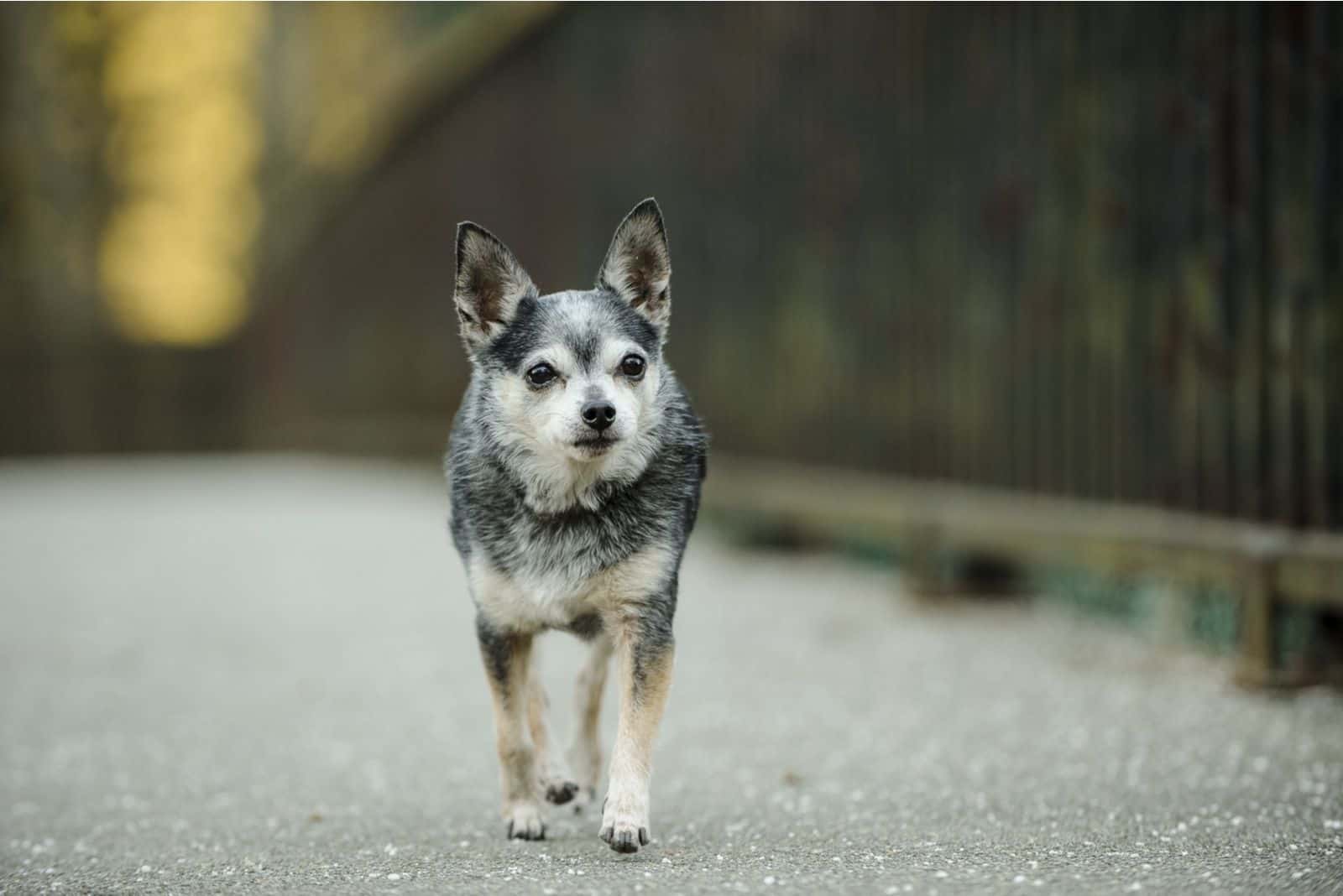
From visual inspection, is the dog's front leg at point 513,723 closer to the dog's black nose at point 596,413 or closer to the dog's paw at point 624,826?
Result: the dog's paw at point 624,826

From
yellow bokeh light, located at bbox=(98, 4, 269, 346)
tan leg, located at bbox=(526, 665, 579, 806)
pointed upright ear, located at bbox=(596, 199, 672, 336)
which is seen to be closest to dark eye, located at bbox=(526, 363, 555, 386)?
pointed upright ear, located at bbox=(596, 199, 672, 336)

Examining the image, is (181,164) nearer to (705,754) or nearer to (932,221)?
(932,221)

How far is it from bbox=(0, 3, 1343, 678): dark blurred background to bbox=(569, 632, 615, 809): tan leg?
2.62 m

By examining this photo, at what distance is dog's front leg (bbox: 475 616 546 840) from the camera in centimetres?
384

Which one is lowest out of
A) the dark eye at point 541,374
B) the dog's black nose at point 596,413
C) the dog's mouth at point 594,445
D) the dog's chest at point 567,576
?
the dog's chest at point 567,576

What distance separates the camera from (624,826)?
351cm

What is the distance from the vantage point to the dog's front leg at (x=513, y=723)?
3838mm

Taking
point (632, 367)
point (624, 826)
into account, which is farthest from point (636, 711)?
point (632, 367)

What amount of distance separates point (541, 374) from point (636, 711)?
0.84 meters

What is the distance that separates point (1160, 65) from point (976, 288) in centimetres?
186

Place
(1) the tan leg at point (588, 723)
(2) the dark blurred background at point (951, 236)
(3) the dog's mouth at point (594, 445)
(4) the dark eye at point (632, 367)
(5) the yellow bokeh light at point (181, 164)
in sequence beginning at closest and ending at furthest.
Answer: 1. (3) the dog's mouth at point (594, 445)
2. (4) the dark eye at point (632, 367)
3. (1) the tan leg at point (588, 723)
4. (2) the dark blurred background at point (951, 236)
5. (5) the yellow bokeh light at point (181, 164)

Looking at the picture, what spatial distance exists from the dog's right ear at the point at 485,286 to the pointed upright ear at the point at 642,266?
8.6 inches

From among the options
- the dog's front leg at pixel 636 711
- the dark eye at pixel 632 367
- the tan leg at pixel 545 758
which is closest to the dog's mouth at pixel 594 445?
the dark eye at pixel 632 367

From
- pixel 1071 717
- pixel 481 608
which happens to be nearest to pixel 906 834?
pixel 481 608
